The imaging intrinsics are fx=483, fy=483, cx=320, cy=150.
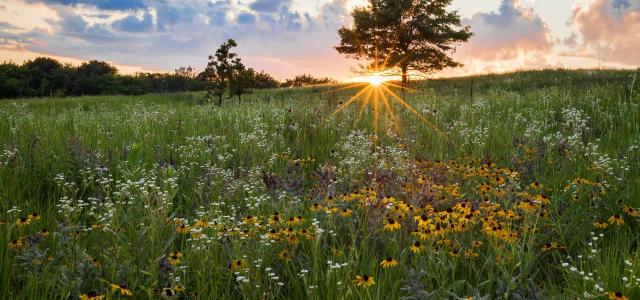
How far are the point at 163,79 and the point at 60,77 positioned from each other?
46.0 feet

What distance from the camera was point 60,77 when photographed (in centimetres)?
6588

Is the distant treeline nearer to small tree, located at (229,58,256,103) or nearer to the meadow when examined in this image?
small tree, located at (229,58,256,103)

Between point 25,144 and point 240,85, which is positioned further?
point 240,85

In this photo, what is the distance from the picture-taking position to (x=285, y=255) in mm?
3168

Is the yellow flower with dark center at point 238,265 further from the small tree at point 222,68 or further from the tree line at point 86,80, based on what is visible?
the tree line at point 86,80

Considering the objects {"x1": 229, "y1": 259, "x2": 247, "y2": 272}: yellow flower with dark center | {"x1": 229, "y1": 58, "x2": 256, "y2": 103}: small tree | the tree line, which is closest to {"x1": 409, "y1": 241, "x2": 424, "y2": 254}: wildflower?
{"x1": 229, "y1": 259, "x2": 247, "y2": 272}: yellow flower with dark center

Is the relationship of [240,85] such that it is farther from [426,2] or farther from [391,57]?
[426,2]

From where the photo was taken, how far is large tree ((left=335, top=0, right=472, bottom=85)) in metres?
39.1

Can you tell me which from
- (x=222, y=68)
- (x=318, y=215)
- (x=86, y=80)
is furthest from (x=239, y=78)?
(x=86, y=80)

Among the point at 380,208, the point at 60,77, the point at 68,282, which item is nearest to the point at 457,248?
the point at 380,208

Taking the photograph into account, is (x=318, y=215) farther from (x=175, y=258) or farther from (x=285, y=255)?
(x=175, y=258)

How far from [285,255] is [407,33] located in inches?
1509

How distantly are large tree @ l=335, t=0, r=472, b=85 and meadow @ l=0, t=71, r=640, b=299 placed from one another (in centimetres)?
3163

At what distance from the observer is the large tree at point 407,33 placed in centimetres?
3909
